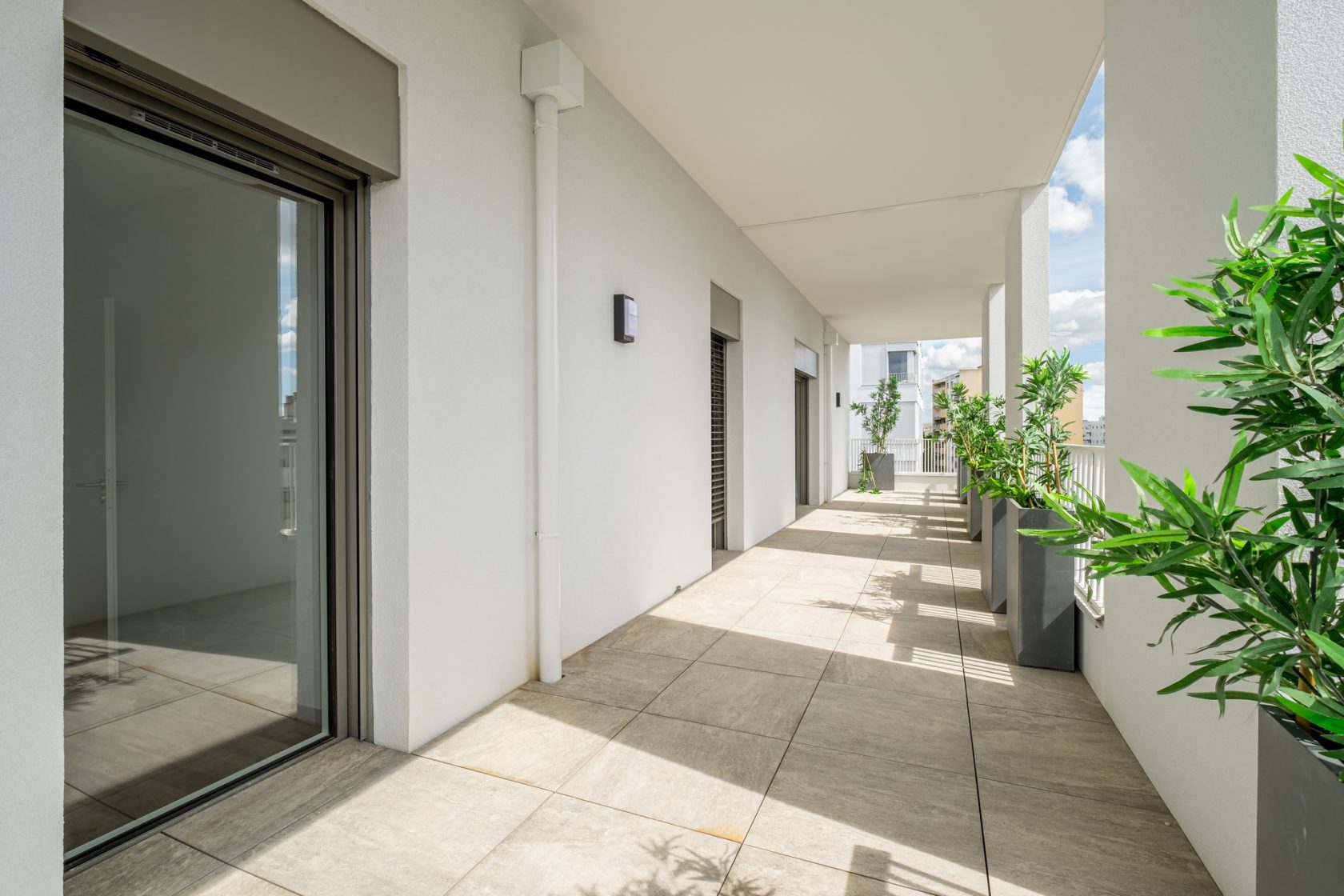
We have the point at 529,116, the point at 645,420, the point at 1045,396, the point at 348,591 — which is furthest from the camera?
the point at 645,420

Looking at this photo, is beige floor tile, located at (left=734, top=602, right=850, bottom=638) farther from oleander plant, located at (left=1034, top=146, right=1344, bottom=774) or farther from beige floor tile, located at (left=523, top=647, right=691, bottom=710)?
oleander plant, located at (left=1034, top=146, right=1344, bottom=774)

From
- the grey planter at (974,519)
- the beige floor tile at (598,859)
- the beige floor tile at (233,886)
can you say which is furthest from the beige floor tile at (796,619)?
the grey planter at (974,519)

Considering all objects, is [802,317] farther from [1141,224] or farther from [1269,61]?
[1269,61]

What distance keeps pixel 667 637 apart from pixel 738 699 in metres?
0.87

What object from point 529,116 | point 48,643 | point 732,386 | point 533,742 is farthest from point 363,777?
point 732,386

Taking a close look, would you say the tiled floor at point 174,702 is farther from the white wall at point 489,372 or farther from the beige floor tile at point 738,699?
the beige floor tile at point 738,699

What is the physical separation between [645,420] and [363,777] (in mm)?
2416

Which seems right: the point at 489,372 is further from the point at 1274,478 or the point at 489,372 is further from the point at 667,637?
the point at 1274,478

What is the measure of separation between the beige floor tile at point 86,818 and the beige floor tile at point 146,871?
0.09m

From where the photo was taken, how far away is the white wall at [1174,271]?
4.71 ft

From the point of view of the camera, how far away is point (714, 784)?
6.68ft

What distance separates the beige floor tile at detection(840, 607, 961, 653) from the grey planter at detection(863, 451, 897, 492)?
28.6 ft

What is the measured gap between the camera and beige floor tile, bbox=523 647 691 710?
2705mm

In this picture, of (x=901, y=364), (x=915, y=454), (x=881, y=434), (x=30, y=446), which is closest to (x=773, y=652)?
(x=30, y=446)
